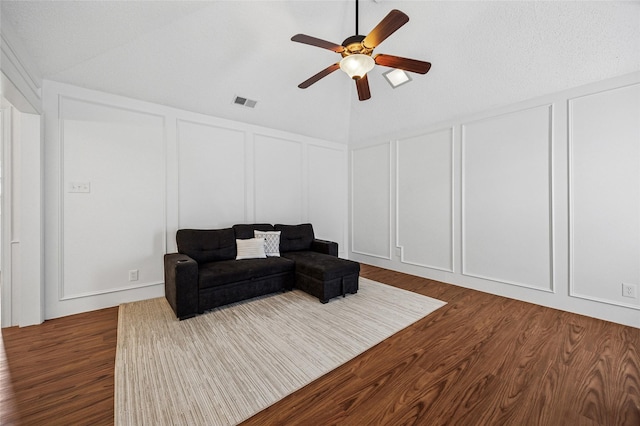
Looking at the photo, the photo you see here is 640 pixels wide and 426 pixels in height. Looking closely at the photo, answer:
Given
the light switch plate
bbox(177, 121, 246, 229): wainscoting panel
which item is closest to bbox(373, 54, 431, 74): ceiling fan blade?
bbox(177, 121, 246, 229): wainscoting panel

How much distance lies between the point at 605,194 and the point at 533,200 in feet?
2.04

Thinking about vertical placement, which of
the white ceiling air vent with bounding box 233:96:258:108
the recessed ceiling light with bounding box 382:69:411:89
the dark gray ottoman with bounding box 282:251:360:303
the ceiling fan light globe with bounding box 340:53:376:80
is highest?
the recessed ceiling light with bounding box 382:69:411:89

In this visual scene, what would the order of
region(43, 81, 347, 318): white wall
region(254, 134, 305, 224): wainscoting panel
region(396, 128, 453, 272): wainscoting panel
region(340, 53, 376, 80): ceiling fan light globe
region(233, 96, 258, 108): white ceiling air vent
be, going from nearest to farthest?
region(340, 53, 376, 80): ceiling fan light globe → region(43, 81, 347, 318): white wall → region(233, 96, 258, 108): white ceiling air vent → region(396, 128, 453, 272): wainscoting panel → region(254, 134, 305, 224): wainscoting panel

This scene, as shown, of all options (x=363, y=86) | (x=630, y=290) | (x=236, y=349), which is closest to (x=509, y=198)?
(x=630, y=290)

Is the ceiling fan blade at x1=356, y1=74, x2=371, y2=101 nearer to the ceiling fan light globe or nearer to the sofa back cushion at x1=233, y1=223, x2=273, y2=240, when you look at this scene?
the ceiling fan light globe

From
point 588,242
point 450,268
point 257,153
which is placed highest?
point 257,153

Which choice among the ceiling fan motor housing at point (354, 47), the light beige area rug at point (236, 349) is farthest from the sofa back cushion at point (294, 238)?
the ceiling fan motor housing at point (354, 47)

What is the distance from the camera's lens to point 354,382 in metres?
1.82

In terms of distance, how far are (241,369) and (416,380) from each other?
1291mm

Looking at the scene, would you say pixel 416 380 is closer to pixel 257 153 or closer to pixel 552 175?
pixel 552 175

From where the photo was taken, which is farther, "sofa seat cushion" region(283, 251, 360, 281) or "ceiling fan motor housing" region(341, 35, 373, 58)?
"sofa seat cushion" region(283, 251, 360, 281)

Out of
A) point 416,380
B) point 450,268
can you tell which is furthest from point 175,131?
point 450,268

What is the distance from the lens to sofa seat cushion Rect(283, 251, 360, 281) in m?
3.26

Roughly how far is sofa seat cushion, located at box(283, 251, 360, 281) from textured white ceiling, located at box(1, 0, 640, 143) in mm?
2527
